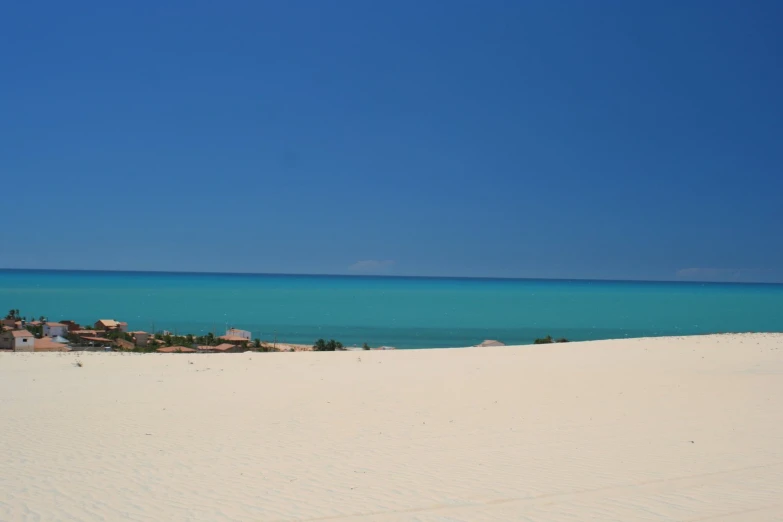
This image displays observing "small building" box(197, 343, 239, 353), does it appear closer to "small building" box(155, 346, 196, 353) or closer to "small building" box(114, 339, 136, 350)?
"small building" box(155, 346, 196, 353)

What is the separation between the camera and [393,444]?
33.6 ft

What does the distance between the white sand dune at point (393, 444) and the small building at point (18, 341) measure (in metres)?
7.89

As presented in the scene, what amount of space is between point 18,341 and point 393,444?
913 inches

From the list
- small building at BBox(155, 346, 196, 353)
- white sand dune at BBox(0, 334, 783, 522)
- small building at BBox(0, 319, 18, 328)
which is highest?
small building at BBox(0, 319, 18, 328)

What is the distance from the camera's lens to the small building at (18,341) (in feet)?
88.5

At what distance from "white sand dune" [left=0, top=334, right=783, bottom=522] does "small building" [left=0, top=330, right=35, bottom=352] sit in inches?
311

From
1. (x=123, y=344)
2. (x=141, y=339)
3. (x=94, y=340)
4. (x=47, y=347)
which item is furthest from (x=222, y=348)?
(x=47, y=347)

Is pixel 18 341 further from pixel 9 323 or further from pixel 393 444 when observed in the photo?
pixel 393 444

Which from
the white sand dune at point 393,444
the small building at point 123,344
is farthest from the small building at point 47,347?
the white sand dune at point 393,444

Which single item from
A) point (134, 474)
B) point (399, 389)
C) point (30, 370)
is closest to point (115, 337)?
point (30, 370)

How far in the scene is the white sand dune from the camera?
23.5 feet

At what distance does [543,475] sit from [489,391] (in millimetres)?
7518

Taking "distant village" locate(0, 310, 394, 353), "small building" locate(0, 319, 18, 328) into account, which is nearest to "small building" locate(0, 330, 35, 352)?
"distant village" locate(0, 310, 394, 353)

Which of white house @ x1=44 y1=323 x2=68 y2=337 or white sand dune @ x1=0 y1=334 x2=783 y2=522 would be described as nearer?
white sand dune @ x1=0 y1=334 x2=783 y2=522
